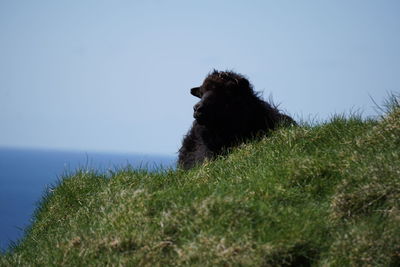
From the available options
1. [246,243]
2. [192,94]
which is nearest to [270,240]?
[246,243]

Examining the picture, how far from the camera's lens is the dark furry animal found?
16.0m

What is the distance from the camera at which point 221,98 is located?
16219 mm

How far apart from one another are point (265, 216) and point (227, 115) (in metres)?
7.25

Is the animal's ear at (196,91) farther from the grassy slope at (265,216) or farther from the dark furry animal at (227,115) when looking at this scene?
the grassy slope at (265,216)

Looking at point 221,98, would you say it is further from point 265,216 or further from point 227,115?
point 265,216

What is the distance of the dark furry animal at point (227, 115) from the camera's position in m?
16.0

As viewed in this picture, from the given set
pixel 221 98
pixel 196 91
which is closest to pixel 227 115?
pixel 221 98

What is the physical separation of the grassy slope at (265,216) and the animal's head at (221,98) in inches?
152

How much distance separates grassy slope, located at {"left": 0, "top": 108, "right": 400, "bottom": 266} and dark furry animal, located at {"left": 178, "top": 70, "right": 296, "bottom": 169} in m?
3.84

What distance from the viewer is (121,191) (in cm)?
1114

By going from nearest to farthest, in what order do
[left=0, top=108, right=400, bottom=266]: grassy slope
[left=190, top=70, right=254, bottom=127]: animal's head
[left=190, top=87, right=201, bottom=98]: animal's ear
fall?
[left=0, top=108, right=400, bottom=266]: grassy slope → [left=190, top=70, right=254, bottom=127]: animal's head → [left=190, top=87, right=201, bottom=98]: animal's ear

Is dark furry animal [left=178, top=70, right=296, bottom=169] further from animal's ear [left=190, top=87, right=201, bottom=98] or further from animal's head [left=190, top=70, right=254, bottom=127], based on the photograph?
animal's ear [left=190, top=87, right=201, bottom=98]

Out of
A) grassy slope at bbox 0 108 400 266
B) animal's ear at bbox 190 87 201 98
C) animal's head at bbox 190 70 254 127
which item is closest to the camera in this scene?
grassy slope at bbox 0 108 400 266

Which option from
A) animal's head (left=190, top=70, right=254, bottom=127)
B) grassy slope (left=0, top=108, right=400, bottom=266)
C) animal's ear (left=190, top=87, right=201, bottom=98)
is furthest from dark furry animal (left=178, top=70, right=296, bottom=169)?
grassy slope (left=0, top=108, right=400, bottom=266)
